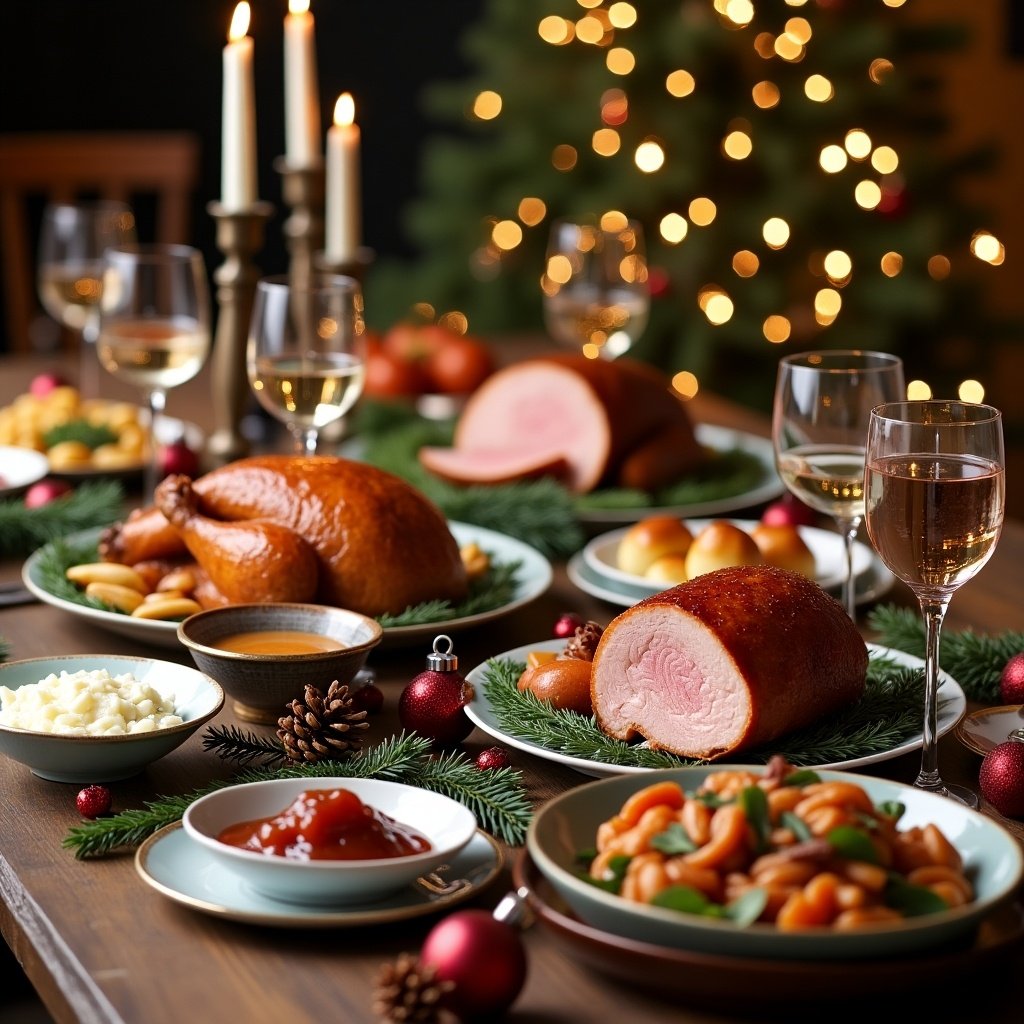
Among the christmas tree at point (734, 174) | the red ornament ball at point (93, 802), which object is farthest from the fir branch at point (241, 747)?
the christmas tree at point (734, 174)

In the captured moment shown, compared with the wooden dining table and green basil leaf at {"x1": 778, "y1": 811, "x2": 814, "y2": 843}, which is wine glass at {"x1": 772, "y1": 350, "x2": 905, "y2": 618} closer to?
the wooden dining table

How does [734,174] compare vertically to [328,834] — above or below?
above

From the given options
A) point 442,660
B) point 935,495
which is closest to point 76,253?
point 442,660

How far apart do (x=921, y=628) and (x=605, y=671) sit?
47 cm

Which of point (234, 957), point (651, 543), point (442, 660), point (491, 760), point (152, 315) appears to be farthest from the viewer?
point (152, 315)

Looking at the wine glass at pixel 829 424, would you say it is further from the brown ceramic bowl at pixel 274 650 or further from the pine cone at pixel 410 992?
the pine cone at pixel 410 992

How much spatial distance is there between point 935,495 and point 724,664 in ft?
0.72

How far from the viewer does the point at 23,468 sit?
7.45 ft

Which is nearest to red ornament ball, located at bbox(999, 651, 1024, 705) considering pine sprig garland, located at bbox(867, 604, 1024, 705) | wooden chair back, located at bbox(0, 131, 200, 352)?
pine sprig garland, located at bbox(867, 604, 1024, 705)

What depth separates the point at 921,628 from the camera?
5.41 feet

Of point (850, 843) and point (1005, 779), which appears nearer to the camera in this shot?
point (850, 843)

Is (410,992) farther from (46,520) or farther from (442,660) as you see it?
(46,520)

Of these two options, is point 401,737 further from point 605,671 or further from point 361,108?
point 361,108

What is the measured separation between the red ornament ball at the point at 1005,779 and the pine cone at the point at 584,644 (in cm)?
38
